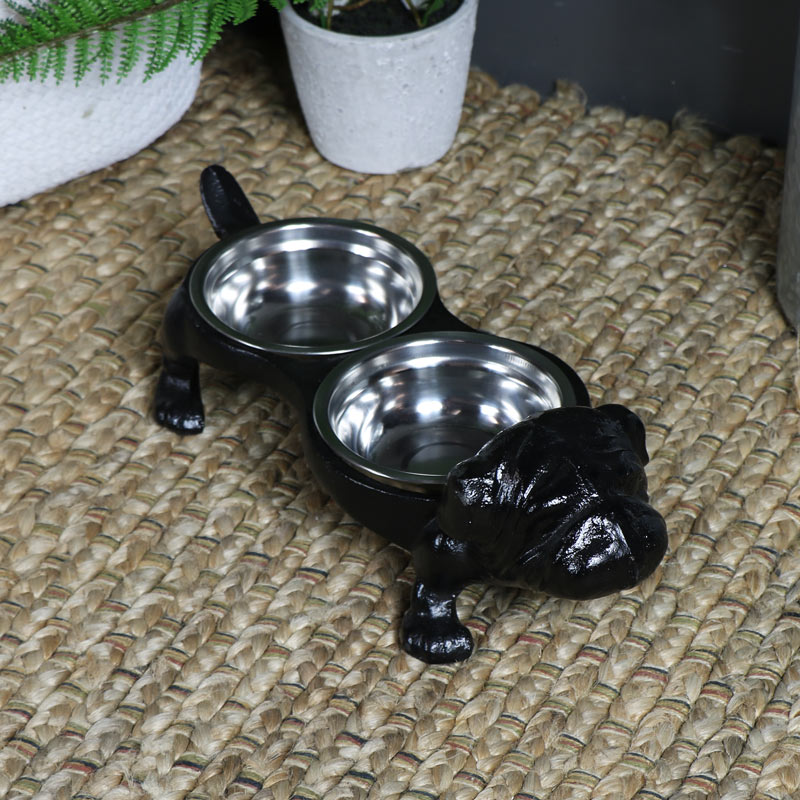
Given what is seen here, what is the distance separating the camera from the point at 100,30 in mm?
1160

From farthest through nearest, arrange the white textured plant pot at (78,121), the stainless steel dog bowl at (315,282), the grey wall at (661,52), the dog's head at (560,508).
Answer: the grey wall at (661,52) → the white textured plant pot at (78,121) → the stainless steel dog bowl at (315,282) → the dog's head at (560,508)

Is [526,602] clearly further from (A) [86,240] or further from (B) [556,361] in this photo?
(A) [86,240]

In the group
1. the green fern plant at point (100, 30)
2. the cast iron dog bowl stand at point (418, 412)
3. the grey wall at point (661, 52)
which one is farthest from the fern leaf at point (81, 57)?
the grey wall at point (661, 52)

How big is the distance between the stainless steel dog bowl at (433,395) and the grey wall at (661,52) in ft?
1.74

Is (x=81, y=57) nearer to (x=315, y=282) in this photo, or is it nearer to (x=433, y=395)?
(x=315, y=282)

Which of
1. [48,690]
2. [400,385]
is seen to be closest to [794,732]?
[400,385]

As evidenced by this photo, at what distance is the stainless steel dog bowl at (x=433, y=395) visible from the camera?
100 centimetres

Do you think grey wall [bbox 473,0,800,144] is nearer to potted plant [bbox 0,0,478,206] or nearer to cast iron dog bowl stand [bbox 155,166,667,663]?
potted plant [bbox 0,0,478,206]

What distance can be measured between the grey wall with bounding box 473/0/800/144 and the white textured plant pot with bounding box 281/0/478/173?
0.14 metres

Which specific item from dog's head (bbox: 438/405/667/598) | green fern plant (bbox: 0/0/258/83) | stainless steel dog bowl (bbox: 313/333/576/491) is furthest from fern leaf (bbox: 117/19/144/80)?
dog's head (bbox: 438/405/667/598)

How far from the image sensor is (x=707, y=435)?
1.11 m

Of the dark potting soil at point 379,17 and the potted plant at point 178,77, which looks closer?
the potted plant at point 178,77

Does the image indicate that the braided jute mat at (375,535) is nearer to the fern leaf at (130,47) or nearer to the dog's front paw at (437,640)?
the dog's front paw at (437,640)

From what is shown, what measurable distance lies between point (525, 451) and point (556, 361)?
0.50 ft
